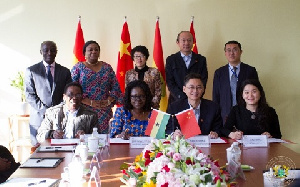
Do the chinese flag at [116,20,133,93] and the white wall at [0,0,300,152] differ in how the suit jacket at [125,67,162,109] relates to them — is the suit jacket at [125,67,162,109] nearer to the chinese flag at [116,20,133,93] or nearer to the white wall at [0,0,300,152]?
the chinese flag at [116,20,133,93]

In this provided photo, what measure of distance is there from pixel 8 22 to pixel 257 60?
11.8 ft

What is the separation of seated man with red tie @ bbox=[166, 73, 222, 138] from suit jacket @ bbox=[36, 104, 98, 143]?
0.72 meters

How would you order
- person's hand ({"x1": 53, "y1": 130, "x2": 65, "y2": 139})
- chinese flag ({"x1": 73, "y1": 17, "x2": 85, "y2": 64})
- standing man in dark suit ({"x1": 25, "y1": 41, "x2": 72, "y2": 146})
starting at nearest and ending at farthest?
person's hand ({"x1": 53, "y1": 130, "x2": 65, "y2": 139}) → standing man in dark suit ({"x1": 25, "y1": 41, "x2": 72, "y2": 146}) → chinese flag ({"x1": 73, "y1": 17, "x2": 85, "y2": 64})

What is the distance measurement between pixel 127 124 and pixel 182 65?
1.69 metres

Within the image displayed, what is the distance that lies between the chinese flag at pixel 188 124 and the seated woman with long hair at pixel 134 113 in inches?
17.7

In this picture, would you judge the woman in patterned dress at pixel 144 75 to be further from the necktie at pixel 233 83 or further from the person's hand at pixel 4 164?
the person's hand at pixel 4 164

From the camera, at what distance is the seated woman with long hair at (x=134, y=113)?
11.6 feet

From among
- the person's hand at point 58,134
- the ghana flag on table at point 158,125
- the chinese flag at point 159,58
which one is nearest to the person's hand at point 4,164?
the person's hand at point 58,134

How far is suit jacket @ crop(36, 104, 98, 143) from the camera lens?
3527 millimetres

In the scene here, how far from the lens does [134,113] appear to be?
3.63 m

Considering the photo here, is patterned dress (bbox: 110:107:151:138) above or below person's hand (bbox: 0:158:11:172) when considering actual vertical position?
above

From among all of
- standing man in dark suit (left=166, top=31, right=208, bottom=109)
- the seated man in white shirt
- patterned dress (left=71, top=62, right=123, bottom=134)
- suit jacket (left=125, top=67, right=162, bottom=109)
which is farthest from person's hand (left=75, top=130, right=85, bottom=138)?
standing man in dark suit (left=166, top=31, right=208, bottom=109)

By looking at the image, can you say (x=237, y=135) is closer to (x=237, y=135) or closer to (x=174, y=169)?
(x=237, y=135)

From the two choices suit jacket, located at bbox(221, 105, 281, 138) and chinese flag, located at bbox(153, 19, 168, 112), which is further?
chinese flag, located at bbox(153, 19, 168, 112)
